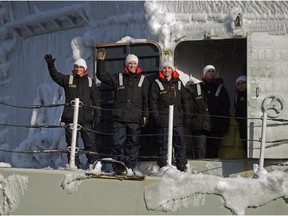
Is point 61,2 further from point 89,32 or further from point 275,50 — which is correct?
point 275,50

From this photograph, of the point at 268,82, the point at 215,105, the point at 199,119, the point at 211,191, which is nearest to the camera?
the point at 211,191

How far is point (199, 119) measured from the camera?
351 inches

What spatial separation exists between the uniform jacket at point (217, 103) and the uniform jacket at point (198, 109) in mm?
84

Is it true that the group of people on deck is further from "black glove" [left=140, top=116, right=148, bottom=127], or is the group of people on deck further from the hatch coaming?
the hatch coaming

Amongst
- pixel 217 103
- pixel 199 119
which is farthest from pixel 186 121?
pixel 217 103

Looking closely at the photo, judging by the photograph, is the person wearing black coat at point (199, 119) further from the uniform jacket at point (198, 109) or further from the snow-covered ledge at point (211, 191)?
the snow-covered ledge at point (211, 191)

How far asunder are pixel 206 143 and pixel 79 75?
174 cm

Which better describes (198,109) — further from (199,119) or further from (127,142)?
(127,142)

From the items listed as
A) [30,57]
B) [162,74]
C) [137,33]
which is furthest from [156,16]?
[30,57]

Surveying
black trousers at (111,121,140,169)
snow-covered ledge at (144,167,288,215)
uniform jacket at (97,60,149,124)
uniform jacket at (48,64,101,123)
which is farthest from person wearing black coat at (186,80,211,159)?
snow-covered ledge at (144,167,288,215)

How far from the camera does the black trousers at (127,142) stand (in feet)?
27.5

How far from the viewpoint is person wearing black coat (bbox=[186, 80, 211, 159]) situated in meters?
8.91

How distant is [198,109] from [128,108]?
98 cm

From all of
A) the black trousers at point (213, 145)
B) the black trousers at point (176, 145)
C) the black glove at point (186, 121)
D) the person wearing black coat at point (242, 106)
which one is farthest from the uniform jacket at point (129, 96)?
the person wearing black coat at point (242, 106)
